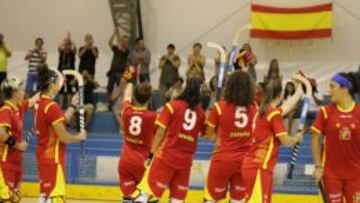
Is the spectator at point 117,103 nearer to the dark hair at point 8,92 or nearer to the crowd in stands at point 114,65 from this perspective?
the crowd in stands at point 114,65

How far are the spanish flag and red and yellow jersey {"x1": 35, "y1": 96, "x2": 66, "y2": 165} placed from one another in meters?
10.3

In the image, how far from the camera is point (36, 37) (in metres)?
18.3

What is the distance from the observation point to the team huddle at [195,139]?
685cm

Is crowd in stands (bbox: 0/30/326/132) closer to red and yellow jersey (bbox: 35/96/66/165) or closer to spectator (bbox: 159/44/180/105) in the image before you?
spectator (bbox: 159/44/180/105)

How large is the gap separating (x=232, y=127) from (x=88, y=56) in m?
9.39

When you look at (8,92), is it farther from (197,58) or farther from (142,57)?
(142,57)

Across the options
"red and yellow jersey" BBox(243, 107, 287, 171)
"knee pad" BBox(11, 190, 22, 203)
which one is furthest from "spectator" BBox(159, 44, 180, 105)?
"red and yellow jersey" BBox(243, 107, 287, 171)

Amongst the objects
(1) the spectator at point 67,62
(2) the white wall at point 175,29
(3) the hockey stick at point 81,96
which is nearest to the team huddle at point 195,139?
(3) the hockey stick at point 81,96

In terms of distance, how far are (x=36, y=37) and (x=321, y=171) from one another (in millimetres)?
12639

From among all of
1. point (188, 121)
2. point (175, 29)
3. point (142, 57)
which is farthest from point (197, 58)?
point (188, 121)

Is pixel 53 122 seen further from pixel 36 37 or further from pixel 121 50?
pixel 36 37

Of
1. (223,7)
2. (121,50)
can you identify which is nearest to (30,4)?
(121,50)

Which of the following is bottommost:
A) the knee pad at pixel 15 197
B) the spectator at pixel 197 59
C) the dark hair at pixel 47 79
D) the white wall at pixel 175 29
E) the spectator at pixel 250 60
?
the knee pad at pixel 15 197

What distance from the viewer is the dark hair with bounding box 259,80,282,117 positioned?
6816 mm
